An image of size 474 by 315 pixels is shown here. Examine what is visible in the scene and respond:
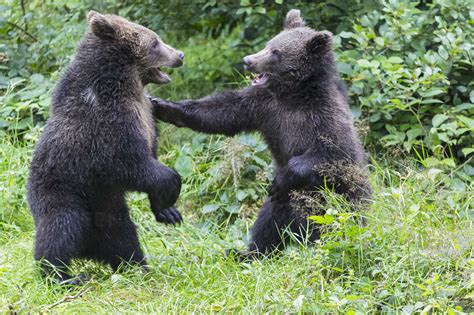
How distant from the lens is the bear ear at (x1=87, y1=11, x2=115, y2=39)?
6266 mm

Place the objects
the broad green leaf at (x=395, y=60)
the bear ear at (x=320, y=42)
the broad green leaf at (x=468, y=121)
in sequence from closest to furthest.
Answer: the bear ear at (x=320, y=42) → the broad green leaf at (x=468, y=121) → the broad green leaf at (x=395, y=60)

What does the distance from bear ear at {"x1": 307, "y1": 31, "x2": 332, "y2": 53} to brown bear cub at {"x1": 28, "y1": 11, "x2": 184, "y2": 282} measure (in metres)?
1.24

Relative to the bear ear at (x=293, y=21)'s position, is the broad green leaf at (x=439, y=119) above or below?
below

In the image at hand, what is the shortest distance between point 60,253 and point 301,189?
181cm

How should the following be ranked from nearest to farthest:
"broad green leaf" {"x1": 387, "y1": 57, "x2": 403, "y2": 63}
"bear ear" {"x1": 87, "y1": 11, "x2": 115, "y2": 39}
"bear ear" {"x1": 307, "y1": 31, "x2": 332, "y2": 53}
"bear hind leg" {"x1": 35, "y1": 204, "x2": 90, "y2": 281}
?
"bear hind leg" {"x1": 35, "y1": 204, "x2": 90, "y2": 281}, "bear ear" {"x1": 87, "y1": 11, "x2": 115, "y2": 39}, "bear ear" {"x1": 307, "y1": 31, "x2": 332, "y2": 53}, "broad green leaf" {"x1": 387, "y1": 57, "x2": 403, "y2": 63}

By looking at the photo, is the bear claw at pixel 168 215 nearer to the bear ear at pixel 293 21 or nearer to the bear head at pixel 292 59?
the bear head at pixel 292 59

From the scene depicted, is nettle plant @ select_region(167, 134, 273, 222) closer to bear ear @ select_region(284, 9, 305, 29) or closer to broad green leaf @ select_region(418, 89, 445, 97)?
bear ear @ select_region(284, 9, 305, 29)

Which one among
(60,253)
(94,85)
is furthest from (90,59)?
(60,253)

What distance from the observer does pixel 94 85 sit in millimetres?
6238

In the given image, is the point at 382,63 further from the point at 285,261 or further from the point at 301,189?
the point at 285,261

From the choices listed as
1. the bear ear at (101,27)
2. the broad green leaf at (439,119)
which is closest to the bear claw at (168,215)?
the bear ear at (101,27)

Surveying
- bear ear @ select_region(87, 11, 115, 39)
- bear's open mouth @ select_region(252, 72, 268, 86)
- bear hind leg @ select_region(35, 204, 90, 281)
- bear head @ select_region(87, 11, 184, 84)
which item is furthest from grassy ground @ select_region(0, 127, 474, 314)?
bear ear @ select_region(87, 11, 115, 39)

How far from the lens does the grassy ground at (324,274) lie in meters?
5.33

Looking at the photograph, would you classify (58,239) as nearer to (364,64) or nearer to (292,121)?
(292,121)
